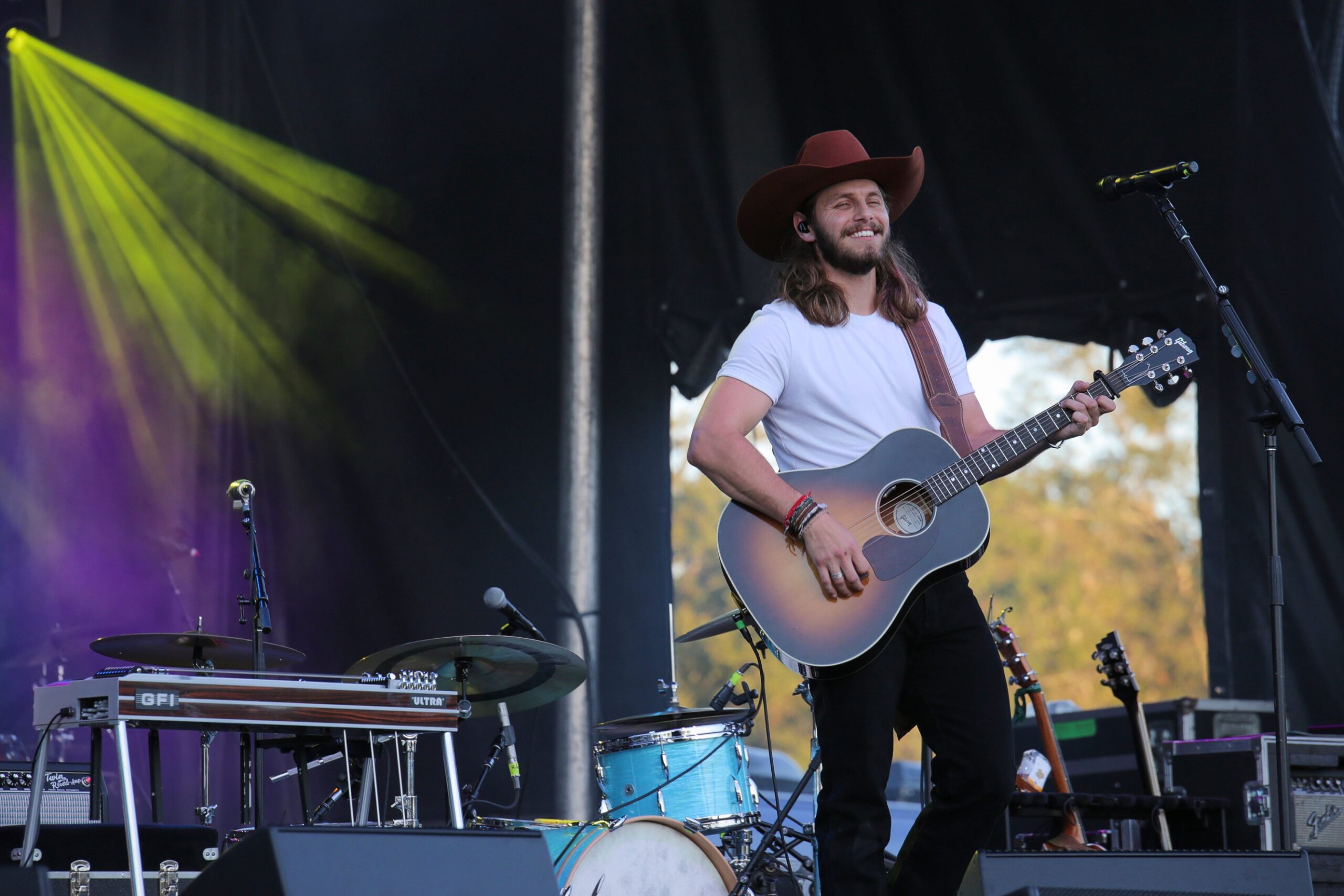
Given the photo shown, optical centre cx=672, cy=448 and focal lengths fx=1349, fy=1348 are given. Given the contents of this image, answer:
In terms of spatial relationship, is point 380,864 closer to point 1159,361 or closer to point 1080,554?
point 1159,361

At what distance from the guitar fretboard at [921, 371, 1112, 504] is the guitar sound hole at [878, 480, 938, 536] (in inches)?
0.8

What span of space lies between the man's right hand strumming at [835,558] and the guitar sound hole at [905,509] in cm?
13

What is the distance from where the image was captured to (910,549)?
2.93 metres

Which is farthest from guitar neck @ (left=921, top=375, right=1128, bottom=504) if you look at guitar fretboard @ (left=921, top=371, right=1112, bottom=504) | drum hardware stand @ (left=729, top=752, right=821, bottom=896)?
drum hardware stand @ (left=729, top=752, right=821, bottom=896)

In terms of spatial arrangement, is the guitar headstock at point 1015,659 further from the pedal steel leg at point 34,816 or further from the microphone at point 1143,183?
the pedal steel leg at point 34,816

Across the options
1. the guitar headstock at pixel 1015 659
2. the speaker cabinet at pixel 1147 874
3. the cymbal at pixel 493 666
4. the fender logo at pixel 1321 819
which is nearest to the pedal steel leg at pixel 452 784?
the cymbal at pixel 493 666

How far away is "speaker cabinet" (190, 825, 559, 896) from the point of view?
6.05ft

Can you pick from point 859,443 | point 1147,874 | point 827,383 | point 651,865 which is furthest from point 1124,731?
point 1147,874

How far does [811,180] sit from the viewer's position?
3.32 meters

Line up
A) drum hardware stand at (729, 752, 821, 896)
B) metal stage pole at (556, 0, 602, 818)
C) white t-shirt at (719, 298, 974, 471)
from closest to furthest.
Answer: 1. white t-shirt at (719, 298, 974, 471)
2. drum hardware stand at (729, 752, 821, 896)
3. metal stage pole at (556, 0, 602, 818)

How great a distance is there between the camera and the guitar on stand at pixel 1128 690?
4.80 meters

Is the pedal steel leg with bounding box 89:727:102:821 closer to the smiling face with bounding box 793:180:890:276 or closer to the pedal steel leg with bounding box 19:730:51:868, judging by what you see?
the pedal steel leg with bounding box 19:730:51:868

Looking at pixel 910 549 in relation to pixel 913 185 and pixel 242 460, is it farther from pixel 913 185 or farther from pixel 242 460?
pixel 242 460

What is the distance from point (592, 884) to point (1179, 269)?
11.9 ft
